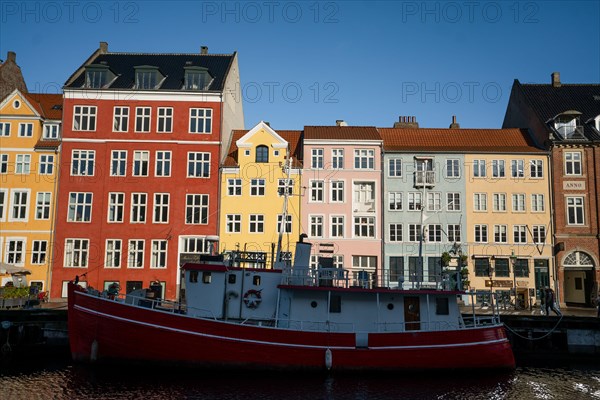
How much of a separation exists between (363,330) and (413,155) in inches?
819

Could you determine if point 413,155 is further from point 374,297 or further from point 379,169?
point 374,297

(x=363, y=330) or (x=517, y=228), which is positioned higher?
(x=517, y=228)

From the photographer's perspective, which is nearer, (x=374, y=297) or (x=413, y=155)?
(x=374, y=297)

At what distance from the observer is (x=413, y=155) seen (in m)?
40.3

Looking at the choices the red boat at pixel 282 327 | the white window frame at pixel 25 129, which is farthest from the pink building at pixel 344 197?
the white window frame at pixel 25 129

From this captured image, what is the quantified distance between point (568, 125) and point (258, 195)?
2439 cm

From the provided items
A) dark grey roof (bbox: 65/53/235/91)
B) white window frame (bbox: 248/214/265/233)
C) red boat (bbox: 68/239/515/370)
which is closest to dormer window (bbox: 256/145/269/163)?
white window frame (bbox: 248/214/265/233)

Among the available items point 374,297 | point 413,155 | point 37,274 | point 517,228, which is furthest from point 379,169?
point 37,274

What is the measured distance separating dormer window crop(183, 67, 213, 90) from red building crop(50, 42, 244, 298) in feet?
0.25

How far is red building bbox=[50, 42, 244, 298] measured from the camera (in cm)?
3747

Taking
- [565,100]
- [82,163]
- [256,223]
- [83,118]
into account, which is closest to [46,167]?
[82,163]

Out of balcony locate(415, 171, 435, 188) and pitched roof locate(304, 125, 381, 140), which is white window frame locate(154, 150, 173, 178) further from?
balcony locate(415, 171, 435, 188)

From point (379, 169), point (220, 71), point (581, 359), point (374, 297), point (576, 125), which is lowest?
point (581, 359)

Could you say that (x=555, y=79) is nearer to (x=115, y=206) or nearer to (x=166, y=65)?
(x=166, y=65)
